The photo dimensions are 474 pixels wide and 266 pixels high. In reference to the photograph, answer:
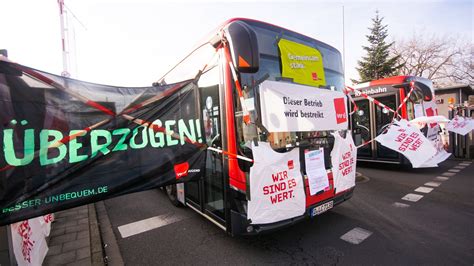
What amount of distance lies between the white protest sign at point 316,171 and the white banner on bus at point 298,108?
1.16 feet

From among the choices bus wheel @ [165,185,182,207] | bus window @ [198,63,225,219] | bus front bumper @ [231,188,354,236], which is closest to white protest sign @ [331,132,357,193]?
bus front bumper @ [231,188,354,236]

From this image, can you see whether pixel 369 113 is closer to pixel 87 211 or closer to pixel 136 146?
pixel 136 146

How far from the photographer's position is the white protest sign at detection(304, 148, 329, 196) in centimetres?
324

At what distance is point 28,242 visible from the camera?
7.94 ft

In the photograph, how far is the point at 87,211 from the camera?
4926mm

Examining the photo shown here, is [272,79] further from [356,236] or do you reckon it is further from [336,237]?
[356,236]

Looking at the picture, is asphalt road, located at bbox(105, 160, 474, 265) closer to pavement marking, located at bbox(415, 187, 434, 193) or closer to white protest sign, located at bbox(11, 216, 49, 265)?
pavement marking, located at bbox(415, 187, 434, 193)

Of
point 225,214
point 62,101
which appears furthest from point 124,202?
point 62,101

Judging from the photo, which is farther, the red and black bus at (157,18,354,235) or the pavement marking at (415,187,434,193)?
the pavement marking at (415,187,434,193)

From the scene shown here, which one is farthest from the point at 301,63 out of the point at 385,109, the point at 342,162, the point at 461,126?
the point at 461,126

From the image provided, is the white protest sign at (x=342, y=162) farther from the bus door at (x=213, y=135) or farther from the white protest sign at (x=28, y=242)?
the white protest sign at (x=28, y=242)

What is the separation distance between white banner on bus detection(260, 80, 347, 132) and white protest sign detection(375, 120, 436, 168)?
1.60 m

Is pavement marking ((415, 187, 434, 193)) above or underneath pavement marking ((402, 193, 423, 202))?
above

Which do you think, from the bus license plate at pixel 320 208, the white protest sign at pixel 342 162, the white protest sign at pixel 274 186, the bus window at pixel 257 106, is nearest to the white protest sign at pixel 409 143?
the white protest sign at pixel 342 162
